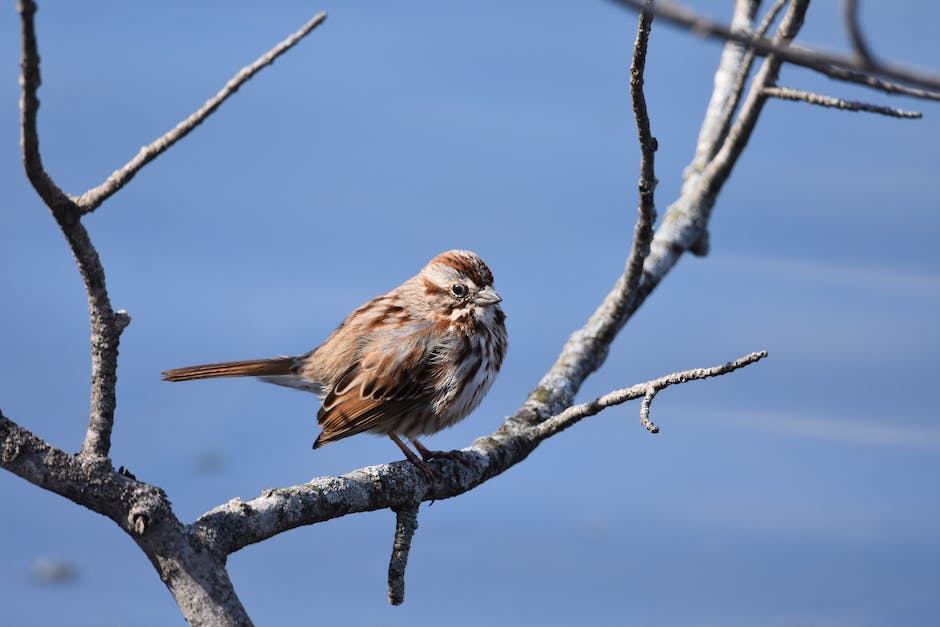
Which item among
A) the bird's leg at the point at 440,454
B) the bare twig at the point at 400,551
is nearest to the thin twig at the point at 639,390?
the bird's leg at the point at 440,454

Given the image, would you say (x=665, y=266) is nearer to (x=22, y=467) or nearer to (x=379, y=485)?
(x=379, y=485)

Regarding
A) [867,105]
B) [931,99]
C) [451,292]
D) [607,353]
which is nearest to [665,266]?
[607,353]

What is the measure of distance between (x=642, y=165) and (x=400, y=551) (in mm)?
2136

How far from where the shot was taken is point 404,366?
6441 mm

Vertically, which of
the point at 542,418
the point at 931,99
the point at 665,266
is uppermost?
the point at 665,266

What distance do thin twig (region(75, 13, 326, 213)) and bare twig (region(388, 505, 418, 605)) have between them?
2.25 meters

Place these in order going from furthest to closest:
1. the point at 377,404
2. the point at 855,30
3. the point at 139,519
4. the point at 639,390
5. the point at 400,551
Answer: the point at 377,404 < the point at 400,551 < the point at 639,390 < the point at 139,519 < the point at 855,30

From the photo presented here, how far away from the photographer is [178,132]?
10.8 ft

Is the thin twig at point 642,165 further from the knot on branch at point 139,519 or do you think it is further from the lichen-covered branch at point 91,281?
the knot on branch at point 139,519

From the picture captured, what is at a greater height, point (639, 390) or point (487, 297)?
point (487, 297)

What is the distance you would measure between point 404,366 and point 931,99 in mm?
3611

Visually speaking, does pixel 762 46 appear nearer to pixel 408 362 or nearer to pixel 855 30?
pixel 855 30

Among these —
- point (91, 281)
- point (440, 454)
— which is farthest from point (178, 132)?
point (440, 454)

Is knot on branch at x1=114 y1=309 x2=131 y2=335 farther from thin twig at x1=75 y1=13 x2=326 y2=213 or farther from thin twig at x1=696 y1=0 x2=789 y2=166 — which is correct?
thin twig at x1=696 y1=0 x2=789 y2=166
